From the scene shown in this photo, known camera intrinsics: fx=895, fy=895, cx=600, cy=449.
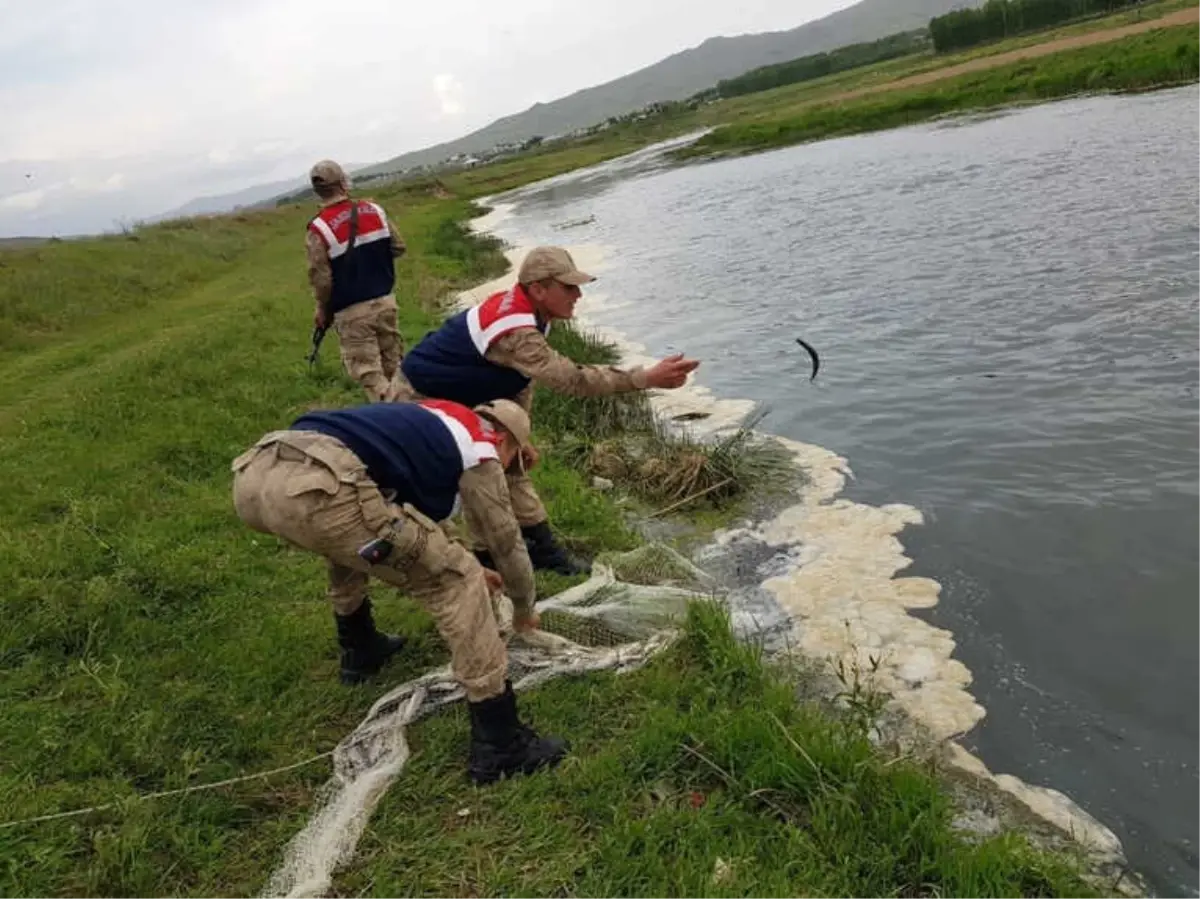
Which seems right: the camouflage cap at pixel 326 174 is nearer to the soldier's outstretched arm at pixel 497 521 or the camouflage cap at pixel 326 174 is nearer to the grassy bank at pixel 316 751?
the grassy bank at pixel 316 751

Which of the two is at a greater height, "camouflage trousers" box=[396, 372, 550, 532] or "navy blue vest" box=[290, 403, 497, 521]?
"navy blue vest" box=[290, 403, 497, 521]

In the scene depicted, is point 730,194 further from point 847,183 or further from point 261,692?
point 261,692

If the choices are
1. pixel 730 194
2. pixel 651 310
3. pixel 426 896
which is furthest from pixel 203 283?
pixel 426 896

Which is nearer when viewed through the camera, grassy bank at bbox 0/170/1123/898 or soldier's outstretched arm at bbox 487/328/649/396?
grassy bank at bbox 0/170/1123/898

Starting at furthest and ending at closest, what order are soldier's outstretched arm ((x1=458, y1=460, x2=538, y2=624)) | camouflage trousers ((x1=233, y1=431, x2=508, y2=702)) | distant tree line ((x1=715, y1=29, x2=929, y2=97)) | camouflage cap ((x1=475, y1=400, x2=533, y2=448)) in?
1. distant tree line ((x1=715, y1=29, x2=929, y2=97))
2. camouflage cap ((x1=475, y1=400, x2=533, y2=448))
3. soldier's outstretched arm ((x1=458, y1=460, x2=538, y2=624))
4. camouflage trousers ((x1=233, y1=431, x2=508, y2=702))

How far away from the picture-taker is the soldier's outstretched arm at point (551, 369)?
6.13 metres

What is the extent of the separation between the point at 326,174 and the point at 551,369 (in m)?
4.84

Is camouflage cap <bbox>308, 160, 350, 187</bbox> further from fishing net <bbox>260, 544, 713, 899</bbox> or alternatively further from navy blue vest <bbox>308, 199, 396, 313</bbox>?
fishing net <bbox>260, 544, 713, 899</bbox>

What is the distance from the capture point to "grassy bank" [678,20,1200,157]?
40906mm

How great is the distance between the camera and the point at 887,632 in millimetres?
6742

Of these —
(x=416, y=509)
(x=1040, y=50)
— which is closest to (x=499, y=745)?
(x=416, y=509)

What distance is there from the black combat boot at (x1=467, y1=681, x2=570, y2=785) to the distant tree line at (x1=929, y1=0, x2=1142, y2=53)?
103m

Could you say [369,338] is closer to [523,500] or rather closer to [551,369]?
[523,500]

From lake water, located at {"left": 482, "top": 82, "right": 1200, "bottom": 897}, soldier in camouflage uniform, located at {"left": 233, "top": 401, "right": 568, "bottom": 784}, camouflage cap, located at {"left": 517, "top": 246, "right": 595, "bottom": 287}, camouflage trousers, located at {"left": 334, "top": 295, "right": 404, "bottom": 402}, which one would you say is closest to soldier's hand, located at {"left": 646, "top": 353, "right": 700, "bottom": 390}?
camouflage cap, located at {"left": 517, "top": 246, "right": 595, "bottom": 287}
